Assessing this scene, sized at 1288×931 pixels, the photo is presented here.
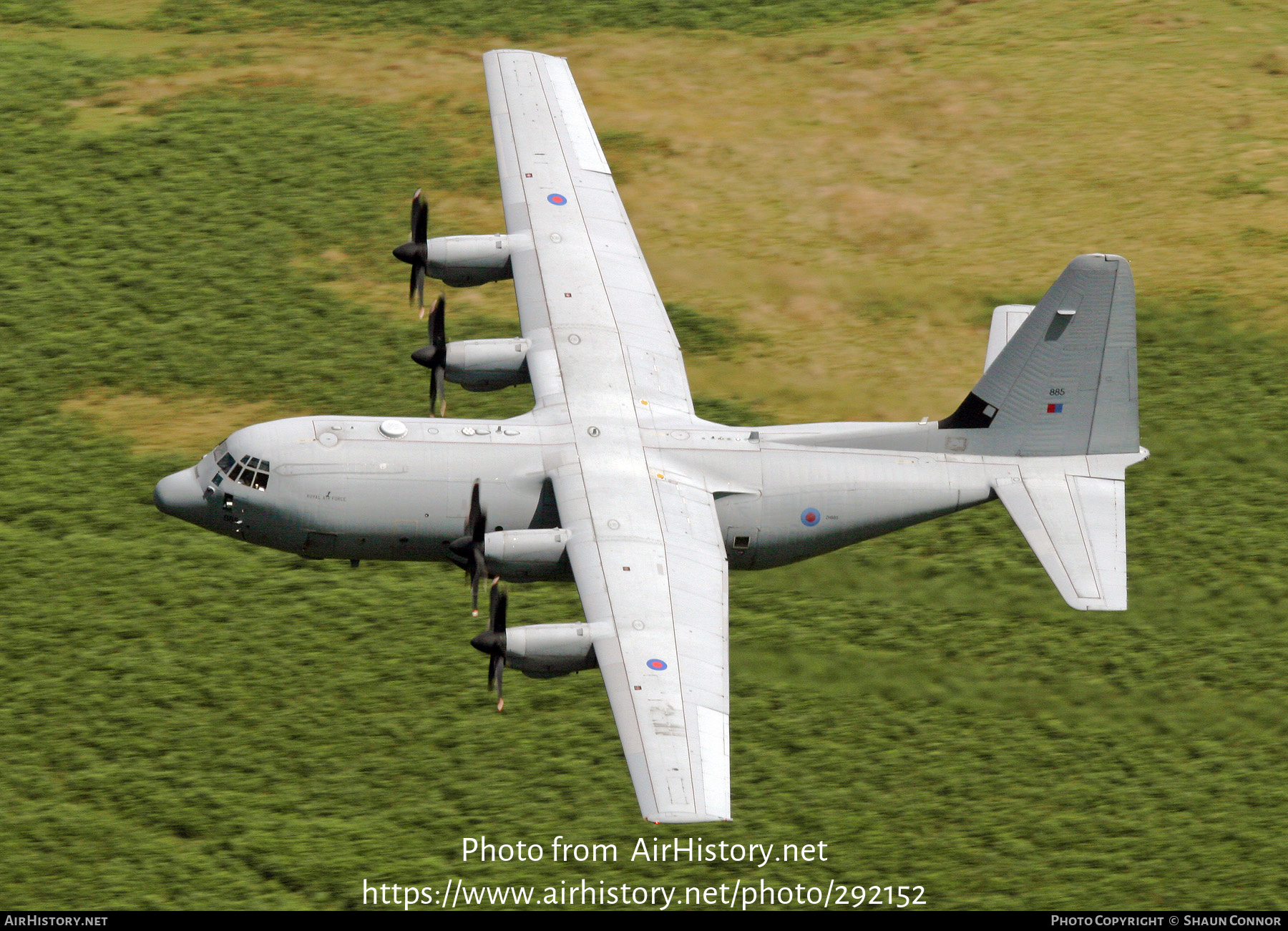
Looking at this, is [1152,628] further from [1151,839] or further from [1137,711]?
[1151,839]

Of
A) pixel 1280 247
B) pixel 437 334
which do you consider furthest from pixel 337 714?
pixel 1280 247

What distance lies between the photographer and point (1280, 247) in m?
52.3

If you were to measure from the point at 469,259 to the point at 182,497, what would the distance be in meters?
9.21

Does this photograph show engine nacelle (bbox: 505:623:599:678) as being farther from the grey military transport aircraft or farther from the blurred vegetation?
the blurred vegetation

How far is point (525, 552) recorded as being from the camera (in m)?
33.5

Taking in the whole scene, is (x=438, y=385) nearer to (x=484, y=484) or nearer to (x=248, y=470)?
(x=484, y=484)

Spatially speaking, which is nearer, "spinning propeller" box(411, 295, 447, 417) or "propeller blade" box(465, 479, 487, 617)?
"propeller blade" box(465, 479, 487, 617)

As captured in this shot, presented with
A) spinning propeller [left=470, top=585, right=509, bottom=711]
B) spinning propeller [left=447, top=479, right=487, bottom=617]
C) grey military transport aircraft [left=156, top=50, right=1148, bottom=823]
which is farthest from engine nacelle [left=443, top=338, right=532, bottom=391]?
spinning propeller [left=470, top=585, right=509, bottom=711]

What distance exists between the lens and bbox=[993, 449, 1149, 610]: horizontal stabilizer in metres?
33.9

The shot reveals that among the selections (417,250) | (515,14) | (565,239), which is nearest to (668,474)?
(565,239)

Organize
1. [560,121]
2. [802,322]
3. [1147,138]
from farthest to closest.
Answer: [1147,138] → [802,322] → [560,121]

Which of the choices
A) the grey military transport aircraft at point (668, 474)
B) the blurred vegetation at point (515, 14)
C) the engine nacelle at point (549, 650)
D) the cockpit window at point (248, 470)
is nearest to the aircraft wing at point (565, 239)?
the grey military transport aircraft at point (668, 474)

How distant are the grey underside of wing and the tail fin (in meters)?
6.48

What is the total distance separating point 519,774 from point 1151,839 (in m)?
12.7
